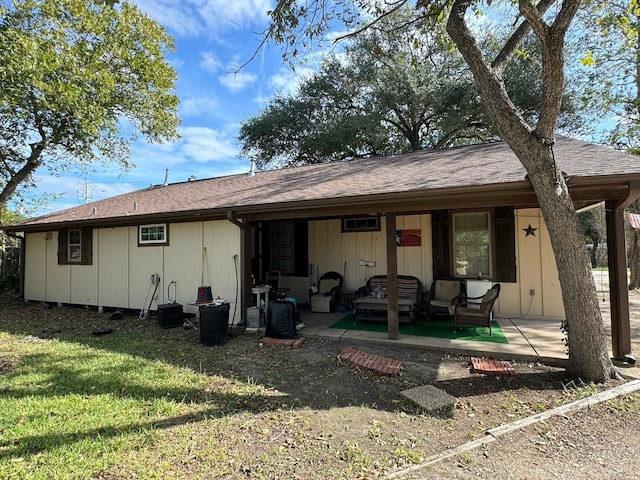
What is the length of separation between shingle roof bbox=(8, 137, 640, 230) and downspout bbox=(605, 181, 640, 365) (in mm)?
663

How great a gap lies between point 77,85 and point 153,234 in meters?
6.77

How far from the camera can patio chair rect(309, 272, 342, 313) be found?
25.7 ft

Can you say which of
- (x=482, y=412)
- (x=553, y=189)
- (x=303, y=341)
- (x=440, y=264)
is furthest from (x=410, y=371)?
(x=440, y=264)

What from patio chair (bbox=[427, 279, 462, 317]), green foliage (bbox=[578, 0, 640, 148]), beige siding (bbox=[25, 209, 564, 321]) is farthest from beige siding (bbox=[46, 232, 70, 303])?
green foliage (bbox=[578, 0, 640, 148])

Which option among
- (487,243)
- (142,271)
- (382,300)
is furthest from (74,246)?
(487,243)

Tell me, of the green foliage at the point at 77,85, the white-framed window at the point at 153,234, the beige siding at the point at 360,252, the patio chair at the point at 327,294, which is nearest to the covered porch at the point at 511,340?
the patio chair at the point at 327,294

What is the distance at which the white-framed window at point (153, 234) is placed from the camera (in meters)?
7.80

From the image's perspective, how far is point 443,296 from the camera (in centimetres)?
Answer: 694

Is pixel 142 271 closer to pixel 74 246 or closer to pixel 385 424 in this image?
pixel 74 246

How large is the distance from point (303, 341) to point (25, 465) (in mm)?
3671

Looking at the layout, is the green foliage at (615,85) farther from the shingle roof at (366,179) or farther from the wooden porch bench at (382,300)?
the wooden porch bench at (382,300)

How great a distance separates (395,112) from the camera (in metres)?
14.7

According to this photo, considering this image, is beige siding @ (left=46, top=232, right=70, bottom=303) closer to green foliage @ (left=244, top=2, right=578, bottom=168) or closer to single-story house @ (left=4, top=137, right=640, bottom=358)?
single-story house @ (left=4, top=137, right=640, bottom=358)

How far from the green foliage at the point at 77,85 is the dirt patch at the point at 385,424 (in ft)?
28.2
